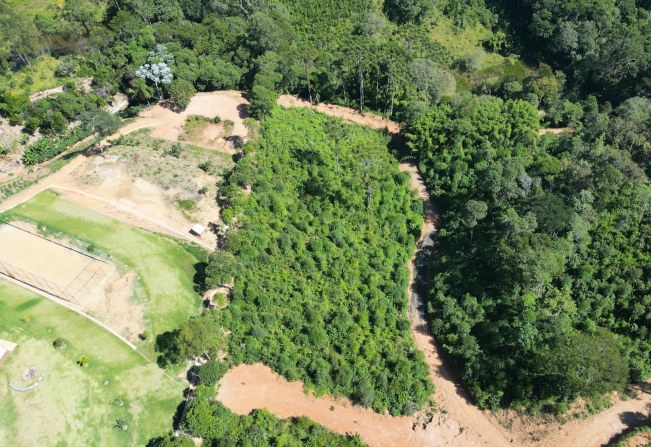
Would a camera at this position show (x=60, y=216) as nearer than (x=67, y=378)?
No

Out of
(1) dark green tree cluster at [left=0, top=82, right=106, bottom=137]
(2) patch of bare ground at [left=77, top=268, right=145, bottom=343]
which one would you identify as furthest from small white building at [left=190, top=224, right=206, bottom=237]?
(1) dark green tree cluster at [left=0, top=82, right=106, bottom=137]

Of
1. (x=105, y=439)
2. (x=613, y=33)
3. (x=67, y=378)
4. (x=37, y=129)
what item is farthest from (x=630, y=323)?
(x=37, y=129)

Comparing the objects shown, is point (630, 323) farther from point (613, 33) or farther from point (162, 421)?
point (613, 33)

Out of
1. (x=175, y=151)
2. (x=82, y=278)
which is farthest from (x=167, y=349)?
(x=175, y=151)

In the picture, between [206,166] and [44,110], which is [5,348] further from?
[44,110]

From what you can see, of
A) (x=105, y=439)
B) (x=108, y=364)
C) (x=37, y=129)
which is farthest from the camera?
(x=37, y=129)

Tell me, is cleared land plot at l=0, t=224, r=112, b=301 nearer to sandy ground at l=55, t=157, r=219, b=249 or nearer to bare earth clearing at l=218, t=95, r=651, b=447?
sandy ground at l=55, t=157, r=219, b=249

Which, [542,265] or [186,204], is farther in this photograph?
[186,204]
